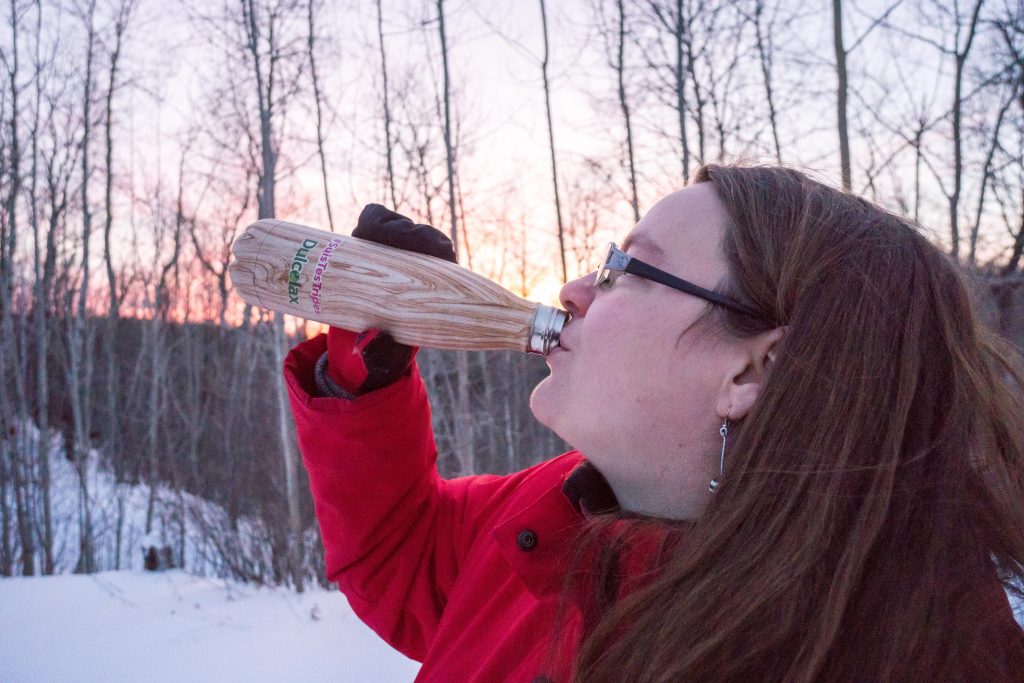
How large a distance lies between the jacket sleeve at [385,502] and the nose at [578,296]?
0.50 metres

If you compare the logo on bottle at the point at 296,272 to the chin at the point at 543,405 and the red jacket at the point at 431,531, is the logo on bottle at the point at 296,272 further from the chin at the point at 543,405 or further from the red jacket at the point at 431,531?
the chin at the point at 543,405

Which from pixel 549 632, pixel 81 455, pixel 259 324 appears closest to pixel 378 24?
pixel 259 324

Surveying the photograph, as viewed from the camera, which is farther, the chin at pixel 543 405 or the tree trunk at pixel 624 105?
the tree trunk at pixel 624 105

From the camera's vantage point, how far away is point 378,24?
26.3 feet

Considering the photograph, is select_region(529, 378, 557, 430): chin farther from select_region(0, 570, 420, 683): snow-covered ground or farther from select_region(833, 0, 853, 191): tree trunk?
select_region(833, 0, 853, 191): tree trunk

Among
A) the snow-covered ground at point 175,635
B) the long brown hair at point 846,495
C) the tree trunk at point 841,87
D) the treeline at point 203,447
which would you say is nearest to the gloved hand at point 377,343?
the long brown hair at point 846,495

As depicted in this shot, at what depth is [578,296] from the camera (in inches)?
69.1

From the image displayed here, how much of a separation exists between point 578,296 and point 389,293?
0.53 m

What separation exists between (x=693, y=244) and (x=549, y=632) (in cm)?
95

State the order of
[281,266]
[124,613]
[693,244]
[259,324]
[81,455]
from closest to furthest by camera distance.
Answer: [693,244] → [281,266] → [124,613] → [259,324] → [81,455]

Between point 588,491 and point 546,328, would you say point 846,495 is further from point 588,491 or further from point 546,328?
point 546,328

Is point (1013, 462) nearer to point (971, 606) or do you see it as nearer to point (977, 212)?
point (971, 606)

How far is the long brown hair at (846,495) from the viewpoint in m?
1.15

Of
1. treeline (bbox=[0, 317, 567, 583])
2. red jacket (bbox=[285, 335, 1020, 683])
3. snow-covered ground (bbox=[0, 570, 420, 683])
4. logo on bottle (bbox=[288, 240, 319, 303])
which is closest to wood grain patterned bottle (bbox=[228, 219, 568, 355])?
logo on bottle (bbox=[288, 240, 319, 303])
